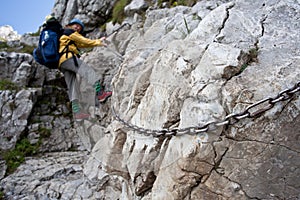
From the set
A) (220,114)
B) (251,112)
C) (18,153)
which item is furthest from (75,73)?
(251,112)

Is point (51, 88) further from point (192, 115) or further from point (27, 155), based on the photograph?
point (192, 115)

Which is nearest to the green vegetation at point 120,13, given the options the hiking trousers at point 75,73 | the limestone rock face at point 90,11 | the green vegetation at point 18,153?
the limestone rock face at point 90,11

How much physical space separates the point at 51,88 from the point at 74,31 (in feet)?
16.4

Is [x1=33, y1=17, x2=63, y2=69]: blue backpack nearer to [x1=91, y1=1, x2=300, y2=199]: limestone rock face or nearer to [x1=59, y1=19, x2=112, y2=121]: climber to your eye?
[x1=59, y1=19, x2=112, y2=121]: climber

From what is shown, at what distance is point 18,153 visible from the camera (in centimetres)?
909

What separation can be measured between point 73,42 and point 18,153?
4.57m

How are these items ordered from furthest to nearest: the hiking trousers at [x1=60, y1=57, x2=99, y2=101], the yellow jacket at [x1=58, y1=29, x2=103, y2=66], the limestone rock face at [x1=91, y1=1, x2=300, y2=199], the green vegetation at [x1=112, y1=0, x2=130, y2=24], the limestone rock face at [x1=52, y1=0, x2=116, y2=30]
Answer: the limestone rock face at [x1=52, y1=0, x2=116, y2=30] < the green vegetation at [x1=112, y1=0, x2=130, y2=24] < the hiking trousers at [x1=60, y1=57, x2=99, y2=101] < the yellow jacket at [x1=58, y1=29, x2=103, y2=66] < the limestone rock face at [x1=91, y1=1, x2=300, y2=199]

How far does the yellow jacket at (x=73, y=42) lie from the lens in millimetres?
7191

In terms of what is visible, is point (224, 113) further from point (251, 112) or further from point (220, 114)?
point (251, 112)

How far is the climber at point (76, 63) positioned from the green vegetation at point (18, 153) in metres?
2.65

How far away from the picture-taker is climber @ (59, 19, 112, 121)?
287 inches

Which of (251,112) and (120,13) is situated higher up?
(120,13)

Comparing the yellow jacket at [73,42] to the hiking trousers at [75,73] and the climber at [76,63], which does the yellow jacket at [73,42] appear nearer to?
the climber at [76,63]

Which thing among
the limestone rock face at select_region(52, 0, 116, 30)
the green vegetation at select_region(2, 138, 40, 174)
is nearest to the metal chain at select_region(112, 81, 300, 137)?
the green vegetation at select_region(2, 138, 40, 174)
